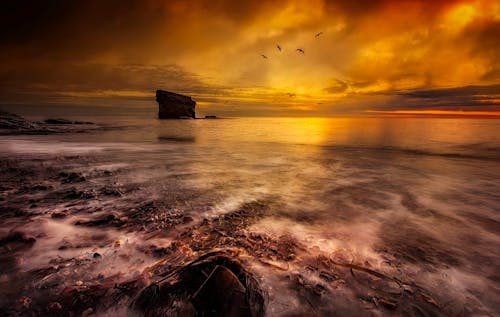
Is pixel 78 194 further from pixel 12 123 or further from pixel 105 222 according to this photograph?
pixel 12 123

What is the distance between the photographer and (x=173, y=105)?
82.8 meters

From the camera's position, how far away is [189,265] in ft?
8.31

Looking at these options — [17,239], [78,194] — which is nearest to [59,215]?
[17,239]

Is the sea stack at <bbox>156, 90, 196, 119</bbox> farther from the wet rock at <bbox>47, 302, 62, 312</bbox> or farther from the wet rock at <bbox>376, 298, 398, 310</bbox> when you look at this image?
the wet rock at <bbox>376, 298, 398, 310</bbox>

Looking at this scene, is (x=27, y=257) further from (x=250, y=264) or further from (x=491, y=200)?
(x=491, y=200)

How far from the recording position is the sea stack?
81500 millimetres

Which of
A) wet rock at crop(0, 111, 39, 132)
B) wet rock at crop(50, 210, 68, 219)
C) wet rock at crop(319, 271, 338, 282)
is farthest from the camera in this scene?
wet rock at crop(0, 111, 39, 132)

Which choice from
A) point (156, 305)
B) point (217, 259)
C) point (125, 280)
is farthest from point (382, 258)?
point (125, 280)

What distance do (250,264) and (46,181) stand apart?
6333mm

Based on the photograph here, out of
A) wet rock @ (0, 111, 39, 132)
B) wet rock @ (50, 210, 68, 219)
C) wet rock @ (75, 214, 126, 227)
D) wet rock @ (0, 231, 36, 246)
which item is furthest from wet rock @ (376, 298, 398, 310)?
wet rock @ (0, 111, 39, 132)

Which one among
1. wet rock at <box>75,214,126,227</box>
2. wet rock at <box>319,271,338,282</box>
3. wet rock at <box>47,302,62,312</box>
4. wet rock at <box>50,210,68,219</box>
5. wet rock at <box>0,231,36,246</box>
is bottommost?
wet rock at <box>50,210,68,219</box>

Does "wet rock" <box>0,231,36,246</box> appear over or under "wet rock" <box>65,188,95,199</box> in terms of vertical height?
over

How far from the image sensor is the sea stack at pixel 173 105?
81.5 meters

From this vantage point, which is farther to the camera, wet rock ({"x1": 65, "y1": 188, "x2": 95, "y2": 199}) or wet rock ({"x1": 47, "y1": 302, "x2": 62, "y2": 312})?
wet rock ({"x1": 65, "y1": 188, "x2": 95, "y2": 199})
